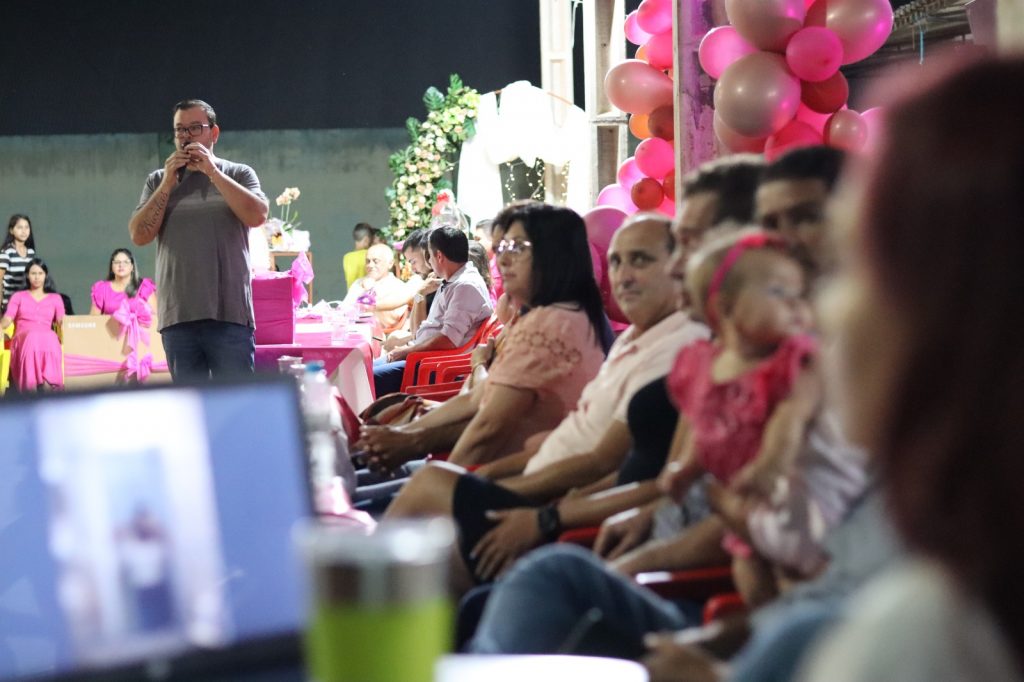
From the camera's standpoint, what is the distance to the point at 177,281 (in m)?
4.08

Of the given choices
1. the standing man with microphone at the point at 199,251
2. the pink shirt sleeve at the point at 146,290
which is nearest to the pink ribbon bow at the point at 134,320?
the pink shirt sleeve at the point at 146,290

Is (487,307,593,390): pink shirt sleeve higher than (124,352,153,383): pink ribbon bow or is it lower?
higher

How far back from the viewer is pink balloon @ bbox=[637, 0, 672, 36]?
15.1 feet

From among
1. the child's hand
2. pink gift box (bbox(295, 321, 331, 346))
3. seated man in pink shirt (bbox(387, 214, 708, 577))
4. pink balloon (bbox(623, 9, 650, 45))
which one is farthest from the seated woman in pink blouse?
the child's hand

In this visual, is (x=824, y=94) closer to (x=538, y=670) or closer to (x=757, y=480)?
(x=757, y=480)

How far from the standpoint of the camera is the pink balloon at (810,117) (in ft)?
12.4

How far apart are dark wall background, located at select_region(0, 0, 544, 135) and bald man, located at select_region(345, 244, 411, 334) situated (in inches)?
160

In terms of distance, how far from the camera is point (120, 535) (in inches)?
44.4

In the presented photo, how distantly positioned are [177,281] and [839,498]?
3018 millimetres

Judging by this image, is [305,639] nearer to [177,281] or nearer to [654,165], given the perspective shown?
[177,281]

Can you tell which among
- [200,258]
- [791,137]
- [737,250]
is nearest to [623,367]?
[737,250]

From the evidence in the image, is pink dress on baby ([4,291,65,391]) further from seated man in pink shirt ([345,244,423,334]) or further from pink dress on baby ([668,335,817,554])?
pink dress on baby ([668,335,817,554])

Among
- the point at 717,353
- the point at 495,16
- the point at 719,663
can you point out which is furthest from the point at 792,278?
the point at 495,16

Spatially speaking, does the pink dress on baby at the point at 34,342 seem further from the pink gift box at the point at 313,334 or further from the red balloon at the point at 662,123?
the red balloon at the point at 662,123
